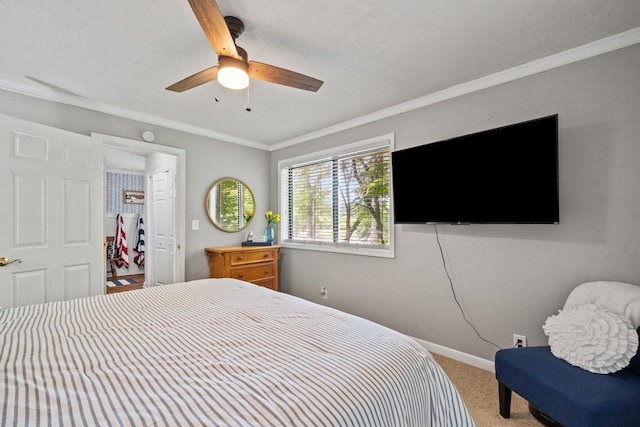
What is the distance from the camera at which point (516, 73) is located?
2.19m

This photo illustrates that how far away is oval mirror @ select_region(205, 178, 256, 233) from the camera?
12.1 feet

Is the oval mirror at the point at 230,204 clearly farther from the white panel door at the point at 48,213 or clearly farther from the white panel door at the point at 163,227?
the white panel door at the point at 48,213

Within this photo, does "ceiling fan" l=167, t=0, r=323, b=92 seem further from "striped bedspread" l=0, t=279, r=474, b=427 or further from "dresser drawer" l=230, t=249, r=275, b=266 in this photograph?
"dresser drawer" l=230, t=249, r=275, b=266

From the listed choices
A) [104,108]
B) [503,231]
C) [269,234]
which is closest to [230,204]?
[269,234]

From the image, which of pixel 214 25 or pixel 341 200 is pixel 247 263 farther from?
pixel 214 25

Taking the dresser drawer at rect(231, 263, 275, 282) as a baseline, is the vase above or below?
above

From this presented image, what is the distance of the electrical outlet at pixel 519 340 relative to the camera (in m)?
2.17

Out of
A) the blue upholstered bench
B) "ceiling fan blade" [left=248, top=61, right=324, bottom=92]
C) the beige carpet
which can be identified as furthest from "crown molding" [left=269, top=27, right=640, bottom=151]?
the beige carpet

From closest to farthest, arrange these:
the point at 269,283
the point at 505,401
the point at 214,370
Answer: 1. the point at 214,370
2. the point at 505,401
3. the point at 269,283

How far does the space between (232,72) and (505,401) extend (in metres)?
2.55

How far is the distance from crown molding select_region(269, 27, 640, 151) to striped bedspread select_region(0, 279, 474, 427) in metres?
2.12

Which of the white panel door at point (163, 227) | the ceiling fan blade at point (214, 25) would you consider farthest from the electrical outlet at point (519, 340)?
the white panel door at point (163, 227)

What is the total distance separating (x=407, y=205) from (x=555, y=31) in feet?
5.01

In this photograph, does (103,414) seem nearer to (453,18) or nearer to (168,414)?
(168,414)
